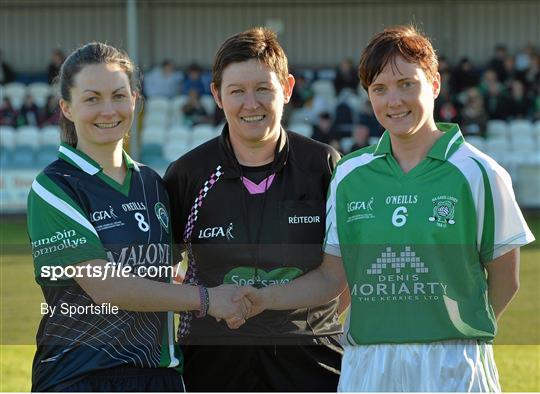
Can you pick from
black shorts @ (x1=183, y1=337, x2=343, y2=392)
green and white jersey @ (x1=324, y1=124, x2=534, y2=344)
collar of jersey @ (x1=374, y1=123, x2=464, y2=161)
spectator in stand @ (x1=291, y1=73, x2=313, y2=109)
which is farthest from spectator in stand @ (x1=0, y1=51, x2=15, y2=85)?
green and white jersey @ (x1=324, y1=124, x2=534, y2=344)

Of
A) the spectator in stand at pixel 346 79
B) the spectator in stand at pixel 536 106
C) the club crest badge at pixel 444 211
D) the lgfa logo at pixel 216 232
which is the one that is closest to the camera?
the club crest badge at pixel 444 211

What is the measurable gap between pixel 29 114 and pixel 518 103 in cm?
999

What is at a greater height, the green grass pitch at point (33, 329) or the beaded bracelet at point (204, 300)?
the beaded bracelet at point (204, 300)

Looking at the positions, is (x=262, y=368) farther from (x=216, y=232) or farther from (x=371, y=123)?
(x=371, y=123)

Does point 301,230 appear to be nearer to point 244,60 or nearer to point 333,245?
point 333,245

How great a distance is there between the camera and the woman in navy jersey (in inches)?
147

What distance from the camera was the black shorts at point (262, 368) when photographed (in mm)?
4156

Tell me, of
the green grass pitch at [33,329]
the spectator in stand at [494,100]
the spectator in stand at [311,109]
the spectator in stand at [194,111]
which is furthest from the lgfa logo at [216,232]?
the spectator in stand at [494,100]

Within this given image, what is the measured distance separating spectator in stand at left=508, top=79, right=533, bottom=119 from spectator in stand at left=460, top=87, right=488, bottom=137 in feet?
4.42

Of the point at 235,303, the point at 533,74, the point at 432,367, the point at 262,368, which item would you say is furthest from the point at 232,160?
the point at 533,74

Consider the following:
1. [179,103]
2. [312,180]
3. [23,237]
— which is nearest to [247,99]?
[312,180]

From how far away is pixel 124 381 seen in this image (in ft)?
12.4

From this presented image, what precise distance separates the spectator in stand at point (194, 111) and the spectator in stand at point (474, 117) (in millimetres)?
4981

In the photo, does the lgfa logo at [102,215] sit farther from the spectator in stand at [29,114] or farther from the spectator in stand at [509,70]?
the spectator in stand at [509,70]
